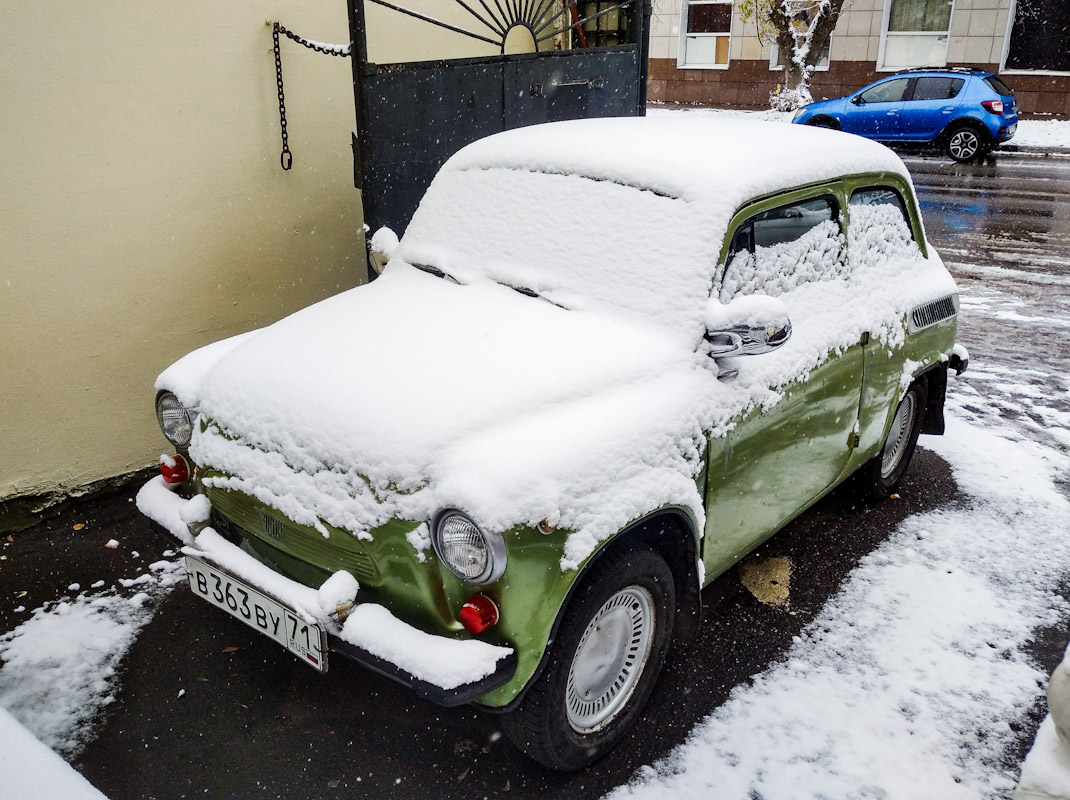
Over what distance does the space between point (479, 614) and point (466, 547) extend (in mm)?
190

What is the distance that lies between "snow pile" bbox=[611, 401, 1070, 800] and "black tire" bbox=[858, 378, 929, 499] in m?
0.27

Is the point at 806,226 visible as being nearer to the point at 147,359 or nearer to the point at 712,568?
the point at 712,568

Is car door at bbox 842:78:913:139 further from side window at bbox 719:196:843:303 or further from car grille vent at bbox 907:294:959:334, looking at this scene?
side window at bbox 719:196:843:303

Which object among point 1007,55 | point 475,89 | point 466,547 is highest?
point 1007,55

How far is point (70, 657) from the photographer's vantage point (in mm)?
3455

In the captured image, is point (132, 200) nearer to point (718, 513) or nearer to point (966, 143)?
point (718, 513)

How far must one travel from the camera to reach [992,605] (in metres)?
3.86

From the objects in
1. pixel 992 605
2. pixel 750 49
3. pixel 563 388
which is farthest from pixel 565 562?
pixel 750 49

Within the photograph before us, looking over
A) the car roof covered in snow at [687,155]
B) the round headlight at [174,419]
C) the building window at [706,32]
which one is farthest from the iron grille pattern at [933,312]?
the building window at [706,32]

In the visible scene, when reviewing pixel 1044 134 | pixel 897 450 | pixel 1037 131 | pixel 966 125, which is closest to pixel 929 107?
pixel 966 125

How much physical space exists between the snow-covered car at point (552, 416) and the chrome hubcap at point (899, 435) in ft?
2.09

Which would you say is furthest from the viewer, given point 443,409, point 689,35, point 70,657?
point 689,35

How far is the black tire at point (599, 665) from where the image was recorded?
2.64m

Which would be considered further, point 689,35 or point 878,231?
point 689,35
